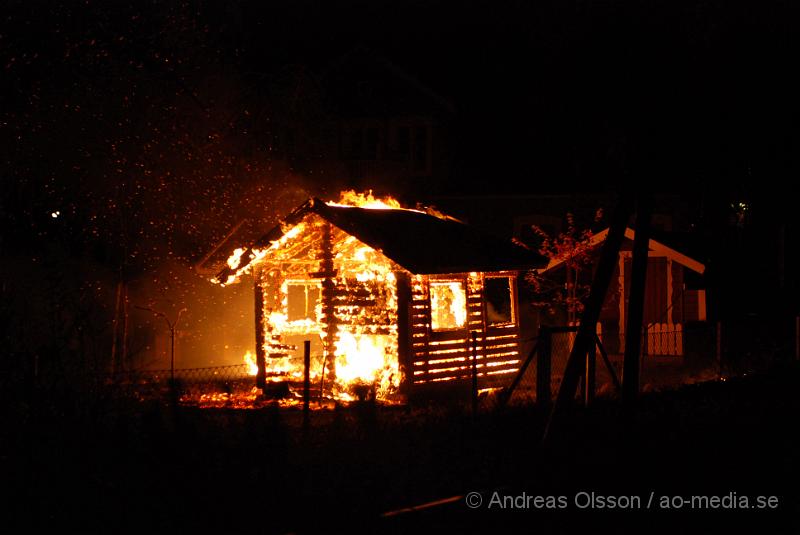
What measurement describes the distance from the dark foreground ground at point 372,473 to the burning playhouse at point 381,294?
4.39 m

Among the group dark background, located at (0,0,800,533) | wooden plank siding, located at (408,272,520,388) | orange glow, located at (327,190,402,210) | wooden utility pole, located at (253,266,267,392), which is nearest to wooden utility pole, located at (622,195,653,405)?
dark background, located at (0,0,800,533)

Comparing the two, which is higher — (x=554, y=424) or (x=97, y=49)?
(x=97, y=49)

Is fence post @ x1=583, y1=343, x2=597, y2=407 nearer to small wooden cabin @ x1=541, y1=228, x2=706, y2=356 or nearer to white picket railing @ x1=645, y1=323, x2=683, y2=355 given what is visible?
white picket railing @ x1=645, y1=323, x2=683, y2=355

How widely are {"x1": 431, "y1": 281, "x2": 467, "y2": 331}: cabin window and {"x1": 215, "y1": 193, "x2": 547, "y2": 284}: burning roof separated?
1.07 meters

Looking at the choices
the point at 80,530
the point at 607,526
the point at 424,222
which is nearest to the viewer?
the point at 80,530

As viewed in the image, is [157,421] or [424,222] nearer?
[157,421]

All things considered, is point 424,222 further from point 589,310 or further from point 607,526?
point 607,526

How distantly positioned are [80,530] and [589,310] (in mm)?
5348

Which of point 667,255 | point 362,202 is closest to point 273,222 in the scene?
point 362,202

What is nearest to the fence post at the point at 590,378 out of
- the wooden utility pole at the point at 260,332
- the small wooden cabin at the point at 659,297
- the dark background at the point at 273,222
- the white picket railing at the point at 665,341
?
the dark background at the point at 273,222

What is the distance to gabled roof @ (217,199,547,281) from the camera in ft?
50.9

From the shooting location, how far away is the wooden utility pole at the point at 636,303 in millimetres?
10219

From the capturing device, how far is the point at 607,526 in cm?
812

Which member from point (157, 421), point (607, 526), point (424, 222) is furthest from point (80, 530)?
point (424, 222)
